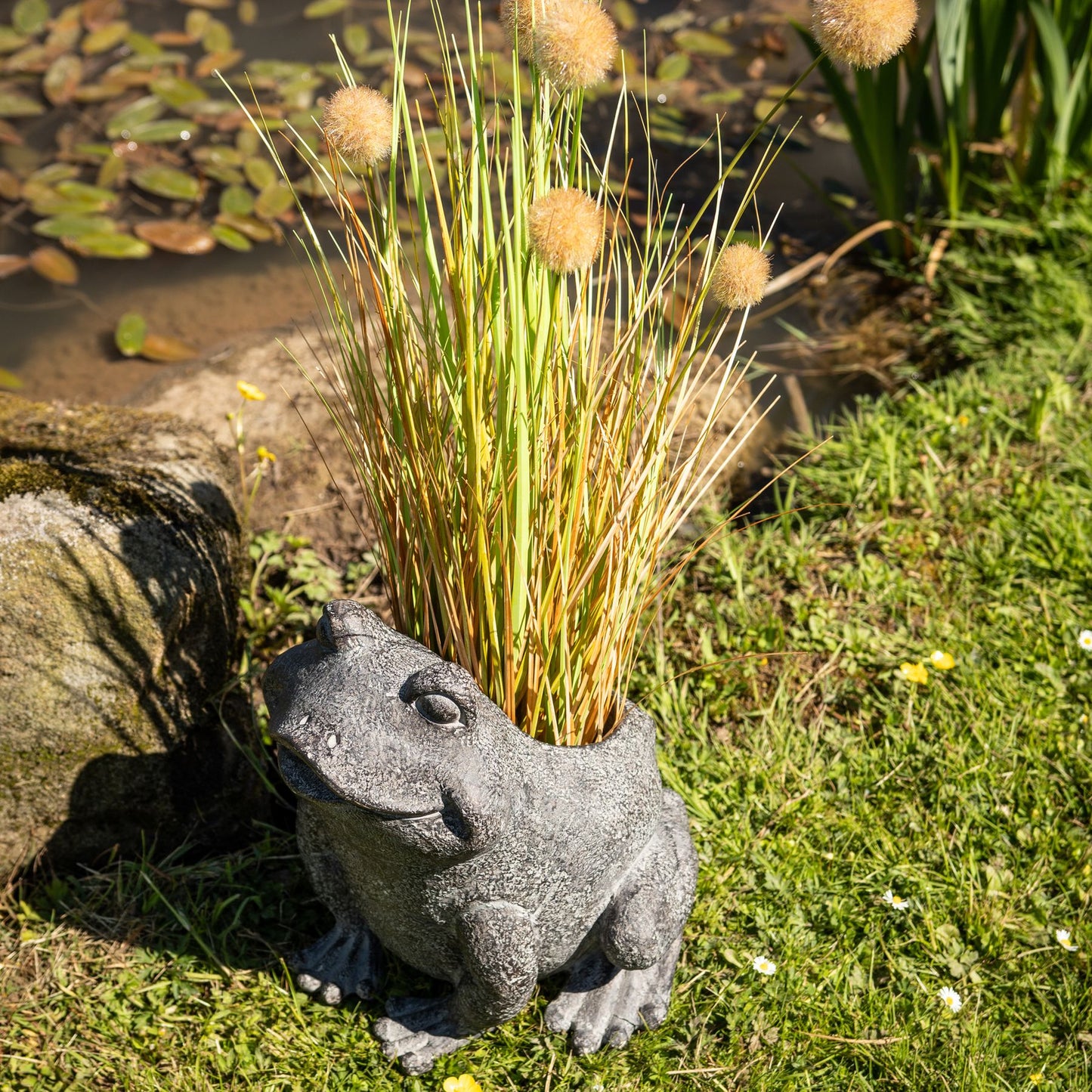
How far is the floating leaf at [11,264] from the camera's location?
3988 mm

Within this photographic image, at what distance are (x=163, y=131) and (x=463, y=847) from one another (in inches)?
152

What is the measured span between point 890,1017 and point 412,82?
4.08 metres

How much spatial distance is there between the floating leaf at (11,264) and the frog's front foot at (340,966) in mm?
3018

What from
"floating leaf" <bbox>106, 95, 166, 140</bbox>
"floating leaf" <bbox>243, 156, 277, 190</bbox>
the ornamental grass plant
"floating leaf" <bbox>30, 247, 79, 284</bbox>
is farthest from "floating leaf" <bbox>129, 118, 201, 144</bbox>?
the ornamental grass plant

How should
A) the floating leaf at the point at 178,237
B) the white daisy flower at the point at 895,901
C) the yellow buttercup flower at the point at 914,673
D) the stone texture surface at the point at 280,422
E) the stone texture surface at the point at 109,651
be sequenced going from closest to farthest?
the stone texture surface at the point at 109,651 < the white daisy flower at the point at 895,901 < the yellow buttercup flower at the point at 914,673 < the stone texture surface at the point at 280,422 < the floating leaf at the point at 178,237

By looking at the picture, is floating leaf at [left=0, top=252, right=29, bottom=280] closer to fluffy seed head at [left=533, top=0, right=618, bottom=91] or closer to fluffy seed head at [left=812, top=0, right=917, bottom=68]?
fluffy seed head at [left=533, top=0, right=618, bottom=91]

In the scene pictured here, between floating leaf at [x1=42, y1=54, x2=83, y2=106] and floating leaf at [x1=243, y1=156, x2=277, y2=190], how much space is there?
0.92m

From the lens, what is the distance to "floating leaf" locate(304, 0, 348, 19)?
16.3 feet

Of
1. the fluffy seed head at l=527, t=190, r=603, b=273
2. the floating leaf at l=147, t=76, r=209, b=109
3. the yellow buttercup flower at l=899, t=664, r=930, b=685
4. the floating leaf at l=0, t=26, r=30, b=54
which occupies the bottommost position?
the yellow buttercup flower at l=899, t=664, r=930, b=685

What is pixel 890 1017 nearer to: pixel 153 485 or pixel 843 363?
pixel 153 485

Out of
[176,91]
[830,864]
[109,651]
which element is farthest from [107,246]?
[830,864]

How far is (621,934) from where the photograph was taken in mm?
1833

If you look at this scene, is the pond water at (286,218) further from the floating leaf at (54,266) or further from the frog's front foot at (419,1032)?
the frog's front foot at (419,1032)

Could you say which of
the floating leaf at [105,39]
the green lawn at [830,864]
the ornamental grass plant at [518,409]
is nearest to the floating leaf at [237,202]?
the floating leaf at [105,39]
